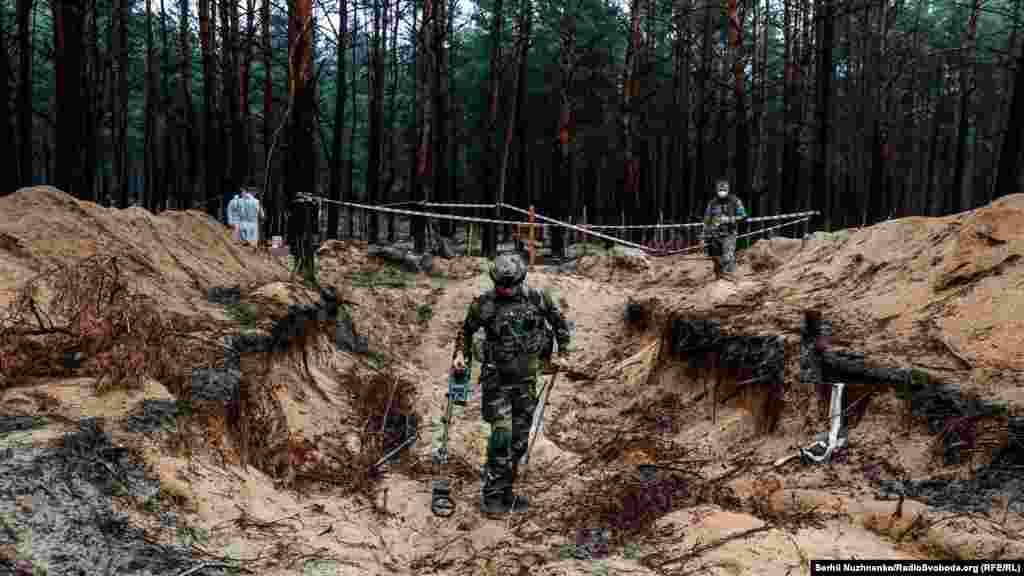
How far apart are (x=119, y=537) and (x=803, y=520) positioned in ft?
12.1

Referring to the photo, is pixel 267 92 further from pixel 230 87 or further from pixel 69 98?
pixel 69 98

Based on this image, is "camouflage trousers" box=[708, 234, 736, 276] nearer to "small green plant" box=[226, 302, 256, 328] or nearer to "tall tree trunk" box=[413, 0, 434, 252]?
"tall tree trunk" box=[413, 0, 434, 252]

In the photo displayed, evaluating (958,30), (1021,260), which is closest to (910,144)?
(958,30)

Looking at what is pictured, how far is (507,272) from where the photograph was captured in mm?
5348

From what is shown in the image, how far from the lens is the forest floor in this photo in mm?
3482

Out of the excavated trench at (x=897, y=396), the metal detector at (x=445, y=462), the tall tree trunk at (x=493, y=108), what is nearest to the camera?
the excavated trench at (x=897, y=396)

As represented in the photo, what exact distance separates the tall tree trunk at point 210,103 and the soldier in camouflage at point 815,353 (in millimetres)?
16340

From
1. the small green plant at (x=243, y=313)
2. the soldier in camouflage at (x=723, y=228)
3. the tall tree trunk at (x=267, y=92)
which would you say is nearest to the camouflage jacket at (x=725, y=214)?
Answer: the soldier in camouflage at (x=723, y=228)

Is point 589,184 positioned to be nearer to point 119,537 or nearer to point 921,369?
point 921,369

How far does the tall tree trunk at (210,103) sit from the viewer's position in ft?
60.8

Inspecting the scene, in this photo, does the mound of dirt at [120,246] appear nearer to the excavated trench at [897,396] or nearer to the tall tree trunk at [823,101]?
the excavated trench at [897,396]

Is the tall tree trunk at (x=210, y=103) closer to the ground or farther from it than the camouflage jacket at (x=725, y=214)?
farther from it

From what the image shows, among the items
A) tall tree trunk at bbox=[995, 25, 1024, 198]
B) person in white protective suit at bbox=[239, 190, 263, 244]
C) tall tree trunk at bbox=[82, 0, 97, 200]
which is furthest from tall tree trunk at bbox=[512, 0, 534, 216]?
tall tree trunk at bbox=[995, 25, 1024, 198]

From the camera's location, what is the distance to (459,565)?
436cm
